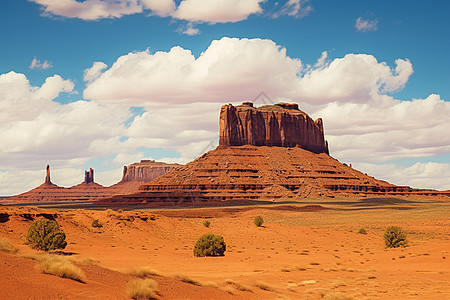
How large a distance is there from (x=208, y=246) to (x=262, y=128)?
154 metres

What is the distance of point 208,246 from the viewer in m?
31.3

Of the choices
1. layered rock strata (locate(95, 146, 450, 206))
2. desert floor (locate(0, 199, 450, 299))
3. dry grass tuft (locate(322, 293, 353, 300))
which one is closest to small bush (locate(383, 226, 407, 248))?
desert floor (locate(0, 199, 450, 299))

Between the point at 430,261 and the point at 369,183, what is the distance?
149802 millimetres

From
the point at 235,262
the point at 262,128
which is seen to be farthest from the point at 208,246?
the point at 262,128

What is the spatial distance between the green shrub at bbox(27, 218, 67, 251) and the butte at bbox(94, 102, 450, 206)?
114 meters

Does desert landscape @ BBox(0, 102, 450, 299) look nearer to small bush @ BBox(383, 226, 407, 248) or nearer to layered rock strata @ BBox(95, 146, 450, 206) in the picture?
small bush @ BBox(383, 226, 407, 248)

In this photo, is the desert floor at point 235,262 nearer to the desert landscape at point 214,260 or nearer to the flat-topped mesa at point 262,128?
the desert landscape at point 214,260

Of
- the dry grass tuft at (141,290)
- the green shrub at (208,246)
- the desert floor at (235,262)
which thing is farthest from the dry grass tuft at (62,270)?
the green shrub at (208,246)

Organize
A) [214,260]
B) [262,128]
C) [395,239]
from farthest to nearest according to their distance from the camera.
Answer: [262,128] → [395,239] → [214,260]

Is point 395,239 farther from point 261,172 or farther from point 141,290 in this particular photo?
point 261,172

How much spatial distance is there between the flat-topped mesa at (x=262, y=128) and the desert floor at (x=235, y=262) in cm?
12425

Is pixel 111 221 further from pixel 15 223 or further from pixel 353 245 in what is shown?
pixel 353 245

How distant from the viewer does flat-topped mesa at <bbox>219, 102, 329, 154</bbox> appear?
179875 millimetres

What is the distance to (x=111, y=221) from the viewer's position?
1633 inches
